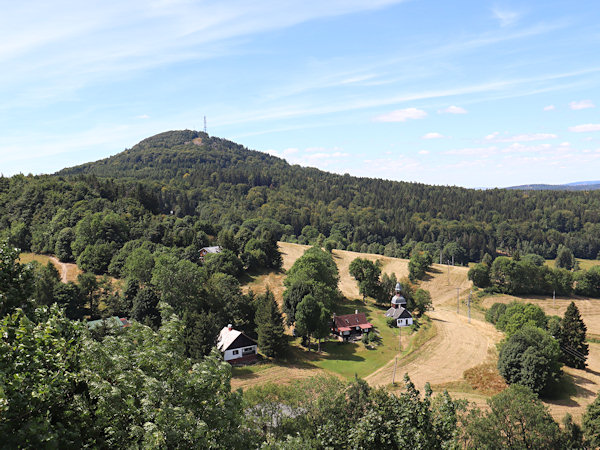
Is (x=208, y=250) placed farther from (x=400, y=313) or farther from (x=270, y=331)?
(x=400, y=313)

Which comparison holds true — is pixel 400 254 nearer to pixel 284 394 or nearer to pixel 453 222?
pixel 453 222

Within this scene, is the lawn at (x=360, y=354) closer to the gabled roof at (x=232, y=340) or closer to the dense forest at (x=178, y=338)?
the dense forest at (x=178, y=338)

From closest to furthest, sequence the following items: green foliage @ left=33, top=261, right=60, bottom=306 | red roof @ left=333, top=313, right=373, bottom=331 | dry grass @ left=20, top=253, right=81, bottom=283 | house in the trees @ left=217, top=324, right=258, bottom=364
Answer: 1. house in the trees @ left=217, top=324, right=258, bottom=364
2. green foliage @ left=33, top=261, right=60, bottom=306
3. red roof @ left=333, top=313, right=373, bottom=331
4. dry grass @ left=20, top=253, right=81, bottom=283

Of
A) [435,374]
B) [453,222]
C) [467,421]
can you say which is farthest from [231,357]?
[453,222]

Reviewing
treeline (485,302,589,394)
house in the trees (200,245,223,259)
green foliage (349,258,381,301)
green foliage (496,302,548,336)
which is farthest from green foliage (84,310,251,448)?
house in the trees (200,245,223,259)

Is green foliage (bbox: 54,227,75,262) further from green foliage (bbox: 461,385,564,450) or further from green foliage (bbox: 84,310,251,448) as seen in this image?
green foliage (bbox: 461,385,564,450)

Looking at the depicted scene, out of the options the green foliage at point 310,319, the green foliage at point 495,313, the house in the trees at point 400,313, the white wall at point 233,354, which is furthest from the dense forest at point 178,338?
the green foliage at point 495,313

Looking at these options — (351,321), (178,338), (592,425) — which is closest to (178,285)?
(351,321)
